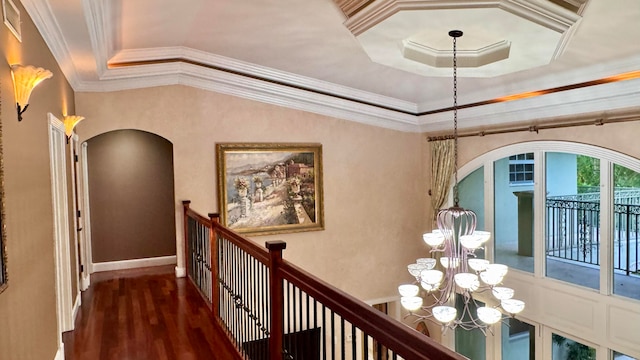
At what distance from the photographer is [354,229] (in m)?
7.66

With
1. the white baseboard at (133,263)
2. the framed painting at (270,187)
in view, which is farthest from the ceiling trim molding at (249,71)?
the white baseboard at (133,263)

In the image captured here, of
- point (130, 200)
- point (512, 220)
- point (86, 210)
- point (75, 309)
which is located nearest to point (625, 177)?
point (512, 220)

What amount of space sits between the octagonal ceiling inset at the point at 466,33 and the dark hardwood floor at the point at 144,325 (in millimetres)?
2948

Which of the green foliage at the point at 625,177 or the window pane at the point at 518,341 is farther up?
the green foliage at the point at 625,177

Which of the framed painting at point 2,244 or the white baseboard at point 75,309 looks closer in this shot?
the framed painting at point 2,244

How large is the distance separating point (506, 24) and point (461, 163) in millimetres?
4167

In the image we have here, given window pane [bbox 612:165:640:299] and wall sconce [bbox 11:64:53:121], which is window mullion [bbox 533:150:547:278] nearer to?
window pane [bbox 612:165:640:299]

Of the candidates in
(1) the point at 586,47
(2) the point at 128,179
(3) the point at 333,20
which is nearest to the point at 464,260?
(1) the point at 586,47

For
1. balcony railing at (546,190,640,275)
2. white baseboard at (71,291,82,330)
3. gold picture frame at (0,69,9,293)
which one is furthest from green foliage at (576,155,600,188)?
white baseboard at (71,291,82,330)

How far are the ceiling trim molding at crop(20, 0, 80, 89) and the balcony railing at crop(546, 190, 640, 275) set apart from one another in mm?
5977

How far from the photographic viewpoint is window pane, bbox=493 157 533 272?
6344mm

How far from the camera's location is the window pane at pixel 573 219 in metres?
5.47

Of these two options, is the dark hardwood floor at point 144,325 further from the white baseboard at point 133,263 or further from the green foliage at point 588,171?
the green foliage at point 588,171

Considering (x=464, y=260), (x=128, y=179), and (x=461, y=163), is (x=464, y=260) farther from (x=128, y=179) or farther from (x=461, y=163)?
(x=128, y=179)
